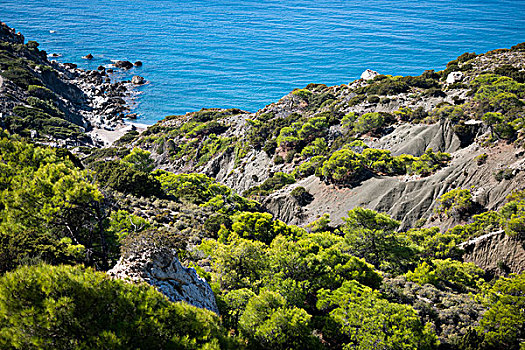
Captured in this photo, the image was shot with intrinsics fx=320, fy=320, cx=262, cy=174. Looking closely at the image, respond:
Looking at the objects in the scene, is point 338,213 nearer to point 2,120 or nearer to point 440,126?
point 440,126

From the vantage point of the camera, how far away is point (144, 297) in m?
9.71

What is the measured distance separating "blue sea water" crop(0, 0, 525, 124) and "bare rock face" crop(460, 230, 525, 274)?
287 feet

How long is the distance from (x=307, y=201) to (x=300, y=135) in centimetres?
1872

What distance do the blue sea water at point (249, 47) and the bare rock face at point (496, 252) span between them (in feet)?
287

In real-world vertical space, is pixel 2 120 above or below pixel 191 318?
above

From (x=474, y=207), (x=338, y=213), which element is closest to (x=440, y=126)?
(x=474, y=207)

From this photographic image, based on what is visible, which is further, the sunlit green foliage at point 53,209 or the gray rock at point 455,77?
the gray rock at point 455,77

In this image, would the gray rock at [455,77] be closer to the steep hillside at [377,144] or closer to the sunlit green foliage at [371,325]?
the steep hillside at [377,144]

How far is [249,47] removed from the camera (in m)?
160

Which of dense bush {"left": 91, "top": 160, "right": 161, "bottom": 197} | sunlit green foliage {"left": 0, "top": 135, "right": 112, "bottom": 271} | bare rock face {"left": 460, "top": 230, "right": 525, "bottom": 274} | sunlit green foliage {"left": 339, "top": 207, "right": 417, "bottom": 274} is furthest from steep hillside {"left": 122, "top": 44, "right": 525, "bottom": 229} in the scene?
sunlit green foliage {"left": 0, "top": 135, "right": 112, "bottom": 271}

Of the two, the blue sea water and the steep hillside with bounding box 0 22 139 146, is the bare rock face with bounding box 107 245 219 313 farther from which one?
the blue sea water

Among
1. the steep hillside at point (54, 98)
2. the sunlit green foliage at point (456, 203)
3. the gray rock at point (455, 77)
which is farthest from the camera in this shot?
the steep hillside at point (54, 98)

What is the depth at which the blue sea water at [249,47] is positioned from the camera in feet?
395

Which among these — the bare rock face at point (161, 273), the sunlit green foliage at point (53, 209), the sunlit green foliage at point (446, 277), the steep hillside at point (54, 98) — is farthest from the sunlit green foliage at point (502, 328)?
the steep hillside at point (54, 98)
